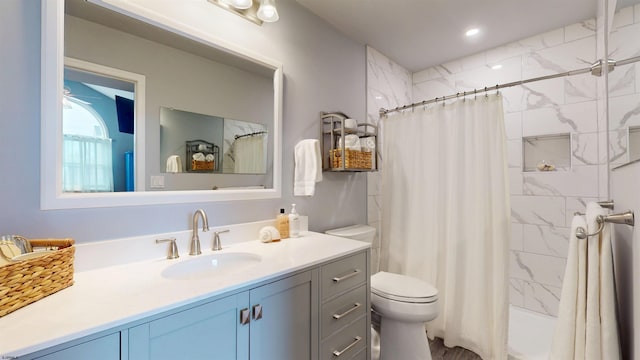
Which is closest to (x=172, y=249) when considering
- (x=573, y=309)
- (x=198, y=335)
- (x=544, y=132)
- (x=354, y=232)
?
(x=198, y=335)

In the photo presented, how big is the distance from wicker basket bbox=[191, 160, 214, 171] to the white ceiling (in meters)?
1.30

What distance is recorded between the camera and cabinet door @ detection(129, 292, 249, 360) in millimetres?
772

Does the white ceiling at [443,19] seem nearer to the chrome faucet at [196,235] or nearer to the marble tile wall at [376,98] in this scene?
the marble tile wall at [376,98]

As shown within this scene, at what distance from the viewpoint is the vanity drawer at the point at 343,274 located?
128 cm

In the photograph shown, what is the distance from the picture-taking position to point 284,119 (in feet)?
5.89

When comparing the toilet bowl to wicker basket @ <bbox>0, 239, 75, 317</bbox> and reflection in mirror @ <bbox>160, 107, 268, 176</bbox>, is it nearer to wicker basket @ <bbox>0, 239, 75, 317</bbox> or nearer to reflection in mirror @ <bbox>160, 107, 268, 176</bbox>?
reflection in mirror @ <bbox>160, 107, 268, 176</bbox>

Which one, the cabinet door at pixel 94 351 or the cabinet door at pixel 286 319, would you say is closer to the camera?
the cabinet door at pixel 94 351

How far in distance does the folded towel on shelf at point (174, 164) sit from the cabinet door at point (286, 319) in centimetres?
73

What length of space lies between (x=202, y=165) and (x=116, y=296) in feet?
2.41

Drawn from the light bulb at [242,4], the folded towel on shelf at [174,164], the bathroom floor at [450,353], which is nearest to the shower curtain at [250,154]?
the folded towel on shelf at [174,164]

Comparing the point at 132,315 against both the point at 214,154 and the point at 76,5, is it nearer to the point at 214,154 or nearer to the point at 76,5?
the point at 214,154

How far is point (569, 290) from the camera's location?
2.49ft

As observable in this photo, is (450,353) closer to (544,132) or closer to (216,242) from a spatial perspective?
(216,242)

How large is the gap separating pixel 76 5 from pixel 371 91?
2010mm
